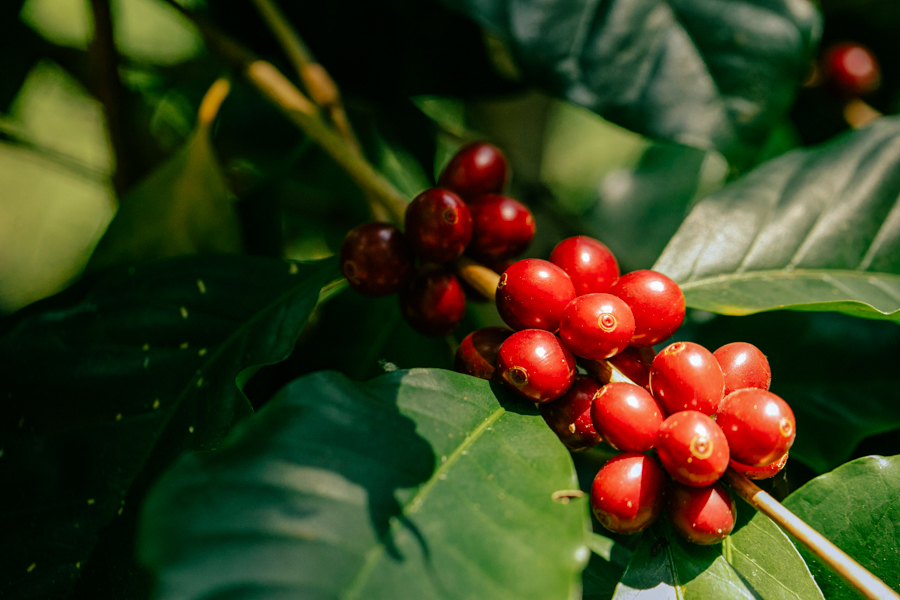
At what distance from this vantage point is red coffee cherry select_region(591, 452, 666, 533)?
0.65 meters

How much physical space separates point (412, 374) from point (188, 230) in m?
0.74

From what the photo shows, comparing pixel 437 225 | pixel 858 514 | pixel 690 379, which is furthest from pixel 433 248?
pixel 858 514

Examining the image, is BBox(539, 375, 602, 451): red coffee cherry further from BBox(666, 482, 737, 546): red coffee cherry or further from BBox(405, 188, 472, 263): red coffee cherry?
BBox(405, 188, 472, 263): red coffee cherry

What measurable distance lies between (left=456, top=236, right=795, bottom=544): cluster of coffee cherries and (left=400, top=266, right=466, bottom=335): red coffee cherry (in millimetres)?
74

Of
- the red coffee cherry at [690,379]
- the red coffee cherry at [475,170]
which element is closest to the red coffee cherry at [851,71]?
the red coffee cherry at [475,170]

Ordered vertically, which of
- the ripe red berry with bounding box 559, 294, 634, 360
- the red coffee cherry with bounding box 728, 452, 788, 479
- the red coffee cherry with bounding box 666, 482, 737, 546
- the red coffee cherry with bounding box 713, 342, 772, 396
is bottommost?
the red coffee cherry with bounding box 666, 482, 737, 546

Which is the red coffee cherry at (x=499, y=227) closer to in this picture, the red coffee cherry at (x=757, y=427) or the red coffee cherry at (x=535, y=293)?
the red coffee cherry at (x=535, y=293)

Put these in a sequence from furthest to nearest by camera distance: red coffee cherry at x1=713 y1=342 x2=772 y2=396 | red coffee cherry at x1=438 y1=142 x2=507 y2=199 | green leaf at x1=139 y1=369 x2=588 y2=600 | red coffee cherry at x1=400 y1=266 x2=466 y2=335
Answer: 1. red coffee cherry at x1=438 y1=142 x2=507 y2=199
2. red coffee cherry at x1=400 y1=266 x2=466 y2=335
3. red coffee cherry at x1=713 y1=342 x2=772 y2=396
4. green leaf at x1=139 y1=369 x2=588 y2=600

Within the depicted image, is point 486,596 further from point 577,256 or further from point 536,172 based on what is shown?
point 536,172

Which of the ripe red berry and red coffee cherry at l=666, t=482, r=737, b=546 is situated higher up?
the ripe red berry

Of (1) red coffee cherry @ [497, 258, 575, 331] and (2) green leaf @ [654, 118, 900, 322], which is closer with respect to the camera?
(1) red coffee cherry @ [497, 258, 575, 331]

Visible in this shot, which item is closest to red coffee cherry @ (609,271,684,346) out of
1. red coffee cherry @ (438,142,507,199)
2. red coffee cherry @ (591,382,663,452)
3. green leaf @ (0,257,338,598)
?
red coffee cherry @ (591,382,663,452)

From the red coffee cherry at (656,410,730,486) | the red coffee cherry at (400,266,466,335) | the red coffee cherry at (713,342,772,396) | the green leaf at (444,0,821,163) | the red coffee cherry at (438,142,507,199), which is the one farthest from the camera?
the green leaf at (444,0,821,163)

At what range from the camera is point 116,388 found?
843mm
